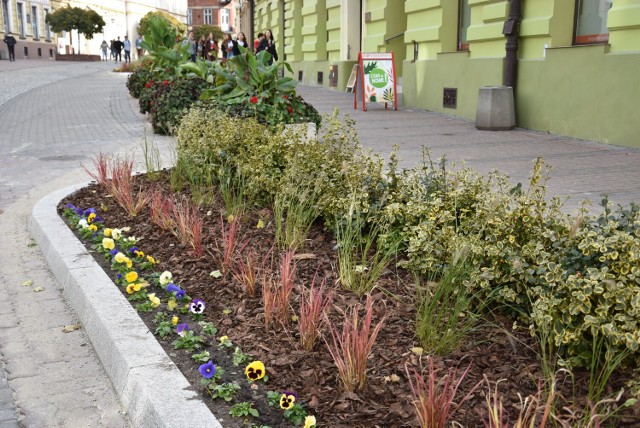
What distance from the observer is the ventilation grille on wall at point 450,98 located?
1370 centimetres

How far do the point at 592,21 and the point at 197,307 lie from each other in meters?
8.67

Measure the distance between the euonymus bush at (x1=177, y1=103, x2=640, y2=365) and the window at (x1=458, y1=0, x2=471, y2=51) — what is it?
8839 mm

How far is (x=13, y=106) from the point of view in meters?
18.2

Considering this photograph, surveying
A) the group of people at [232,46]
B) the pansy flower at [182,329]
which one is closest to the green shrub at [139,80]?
the group of people at [232,46]

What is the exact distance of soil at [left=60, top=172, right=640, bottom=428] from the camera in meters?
2.78

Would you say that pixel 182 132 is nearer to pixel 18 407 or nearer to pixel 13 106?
pixel 18 407

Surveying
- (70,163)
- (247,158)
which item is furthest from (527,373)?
(70,163)

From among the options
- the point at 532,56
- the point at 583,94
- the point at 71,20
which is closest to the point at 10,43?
the point at 71,20

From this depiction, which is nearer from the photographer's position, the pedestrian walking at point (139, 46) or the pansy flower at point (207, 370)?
the pansy flower at point (207, 370)

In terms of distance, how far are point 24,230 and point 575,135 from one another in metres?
7.58

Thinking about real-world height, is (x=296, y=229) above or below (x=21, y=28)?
below

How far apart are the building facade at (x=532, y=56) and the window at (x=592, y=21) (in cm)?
1

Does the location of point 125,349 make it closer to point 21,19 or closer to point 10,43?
point 10,43

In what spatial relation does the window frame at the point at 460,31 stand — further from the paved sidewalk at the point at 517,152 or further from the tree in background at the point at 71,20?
the tree in background at the point at 71,20
